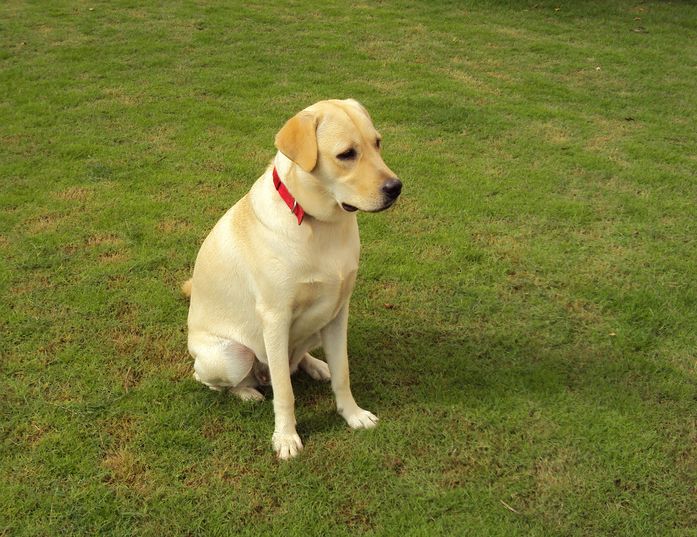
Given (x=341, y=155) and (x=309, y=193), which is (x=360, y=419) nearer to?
(x=309, y=193)

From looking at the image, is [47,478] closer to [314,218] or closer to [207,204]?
[314,218]

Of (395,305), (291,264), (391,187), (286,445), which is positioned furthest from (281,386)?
(395,305)

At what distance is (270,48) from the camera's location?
10.2 metres

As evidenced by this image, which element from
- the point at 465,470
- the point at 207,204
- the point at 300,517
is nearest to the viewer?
the point at 300,517

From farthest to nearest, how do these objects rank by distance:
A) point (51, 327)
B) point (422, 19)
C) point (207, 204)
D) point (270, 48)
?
point (422, 19), point (270, 48), point (207, 204), point (51, 327)

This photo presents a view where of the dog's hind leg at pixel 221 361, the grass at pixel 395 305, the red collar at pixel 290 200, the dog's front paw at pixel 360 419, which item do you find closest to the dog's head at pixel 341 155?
the red collar at pixel 290 200

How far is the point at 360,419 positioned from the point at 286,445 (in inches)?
16.8

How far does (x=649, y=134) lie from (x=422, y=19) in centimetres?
571

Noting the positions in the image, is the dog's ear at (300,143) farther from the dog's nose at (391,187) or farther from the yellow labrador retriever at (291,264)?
the dog's nose at (391,187)

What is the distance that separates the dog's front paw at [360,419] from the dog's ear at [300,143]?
1.40 meters

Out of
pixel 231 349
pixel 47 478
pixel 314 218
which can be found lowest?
pixel 47 478

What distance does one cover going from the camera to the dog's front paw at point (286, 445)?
10.9 feet

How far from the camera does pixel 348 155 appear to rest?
9.32 ft

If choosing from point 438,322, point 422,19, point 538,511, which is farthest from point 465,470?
point 422,19
